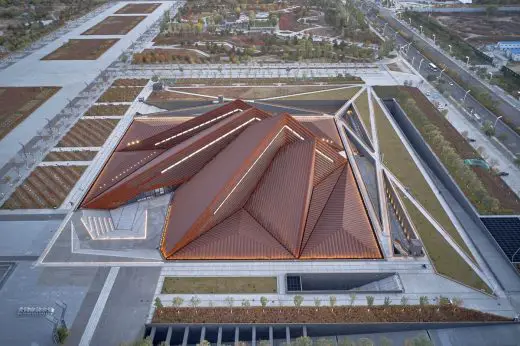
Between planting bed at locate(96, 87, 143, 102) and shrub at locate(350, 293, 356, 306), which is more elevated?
shrub at locate(350, 293, 356, 306)

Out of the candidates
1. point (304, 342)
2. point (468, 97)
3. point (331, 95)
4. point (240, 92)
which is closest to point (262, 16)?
point (240, 92)

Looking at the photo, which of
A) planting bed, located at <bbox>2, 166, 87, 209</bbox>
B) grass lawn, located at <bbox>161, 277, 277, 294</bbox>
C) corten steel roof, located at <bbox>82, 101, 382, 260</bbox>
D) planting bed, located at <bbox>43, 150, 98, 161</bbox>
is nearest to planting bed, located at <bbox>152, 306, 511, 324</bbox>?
grass lawn, located at <bbox>161, 277, 277, 294</bbox>

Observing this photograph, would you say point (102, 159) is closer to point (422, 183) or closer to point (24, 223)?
point (24, 223)

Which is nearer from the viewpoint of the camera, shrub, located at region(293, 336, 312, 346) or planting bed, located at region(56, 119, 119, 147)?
shrub, located at region(293, 336, 312, 346)

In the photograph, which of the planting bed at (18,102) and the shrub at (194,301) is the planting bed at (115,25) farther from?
the shrub at (194,301)

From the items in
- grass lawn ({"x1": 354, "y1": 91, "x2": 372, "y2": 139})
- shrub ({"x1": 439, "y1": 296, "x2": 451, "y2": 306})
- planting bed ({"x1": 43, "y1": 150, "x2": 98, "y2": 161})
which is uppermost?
grass lawn ({"x1": 354, "y1": 91, "x2": 372, "y2": 139})

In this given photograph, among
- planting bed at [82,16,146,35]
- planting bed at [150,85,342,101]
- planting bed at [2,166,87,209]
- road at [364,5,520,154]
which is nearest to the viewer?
planting bed at [2,166,87,209]

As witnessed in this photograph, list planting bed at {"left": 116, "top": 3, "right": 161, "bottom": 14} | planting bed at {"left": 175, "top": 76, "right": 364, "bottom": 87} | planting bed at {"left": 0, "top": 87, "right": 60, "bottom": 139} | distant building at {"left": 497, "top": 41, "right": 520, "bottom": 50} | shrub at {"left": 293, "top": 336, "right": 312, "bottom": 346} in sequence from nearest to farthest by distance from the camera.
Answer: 1. shrub at {"left": 293, "top": 336, "right": 312, "bottom": 346}
2. planting bed at {"left": 0, "top": 87, "right": 60, "bottom": 139}
3. planting bed at {"left": 175, "top": 76, "right": 364, "bottom": 87}
4. distant building at {"left": 497, "top": 41, "right": 520, "bottom": 50}
5. planting bed at {"left": 116, "top": 3, "right": 161, "bottom": 14}

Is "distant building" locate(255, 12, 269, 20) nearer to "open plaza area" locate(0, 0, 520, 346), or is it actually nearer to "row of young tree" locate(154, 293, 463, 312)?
"open plaza area" locate(0, 0, 520, 346)
